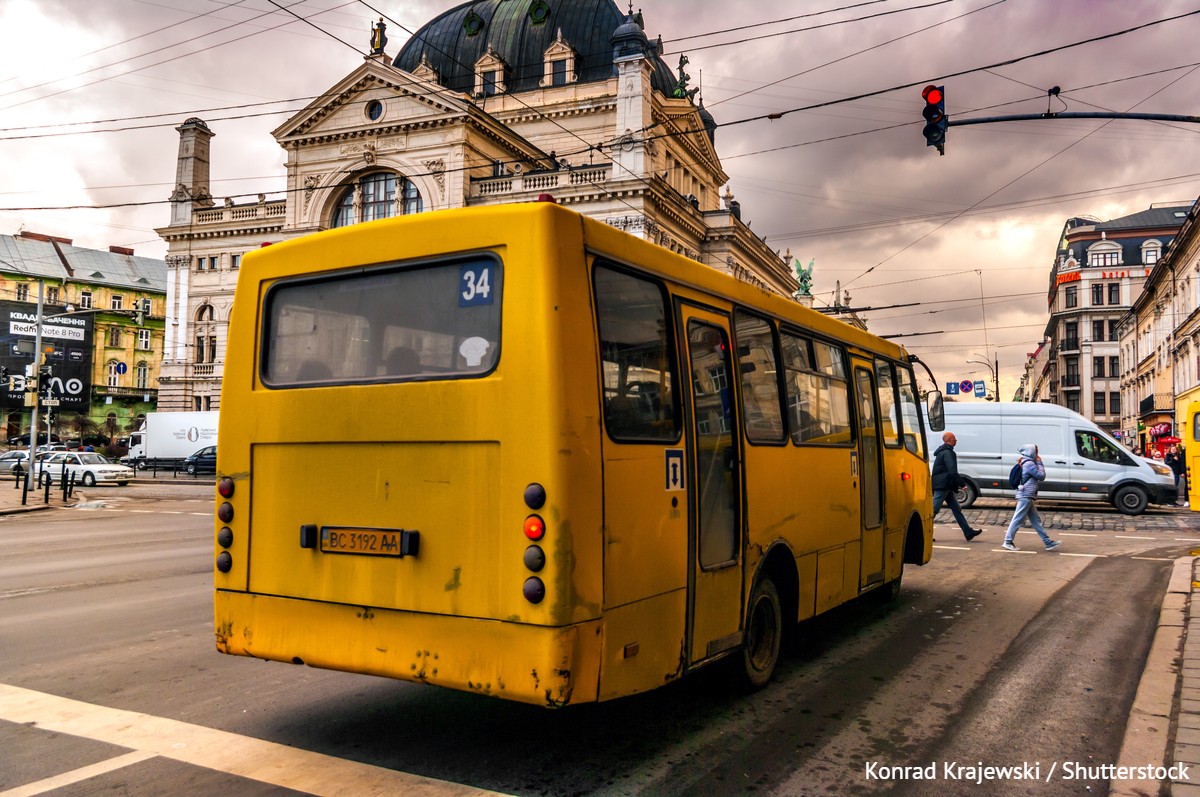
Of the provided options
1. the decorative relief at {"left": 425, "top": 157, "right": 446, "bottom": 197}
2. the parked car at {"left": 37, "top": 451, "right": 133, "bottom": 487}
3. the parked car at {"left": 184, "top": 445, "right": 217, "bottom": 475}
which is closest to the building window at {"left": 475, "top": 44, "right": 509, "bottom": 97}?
the decorative relief at {"left": 425, "top": 157, "right": 446, "bottom": 197}

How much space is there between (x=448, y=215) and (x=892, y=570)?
6.28 metres

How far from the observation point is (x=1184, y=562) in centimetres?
1298

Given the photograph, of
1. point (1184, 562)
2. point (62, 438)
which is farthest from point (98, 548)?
point (62, 438)

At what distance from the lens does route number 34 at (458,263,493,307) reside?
466 centimetres

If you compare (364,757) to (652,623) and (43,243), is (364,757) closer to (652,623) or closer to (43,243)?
(652,623)

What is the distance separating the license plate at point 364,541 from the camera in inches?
187

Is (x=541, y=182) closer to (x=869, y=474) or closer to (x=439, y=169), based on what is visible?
(x=439, y=169)

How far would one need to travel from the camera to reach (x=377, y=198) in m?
57.3

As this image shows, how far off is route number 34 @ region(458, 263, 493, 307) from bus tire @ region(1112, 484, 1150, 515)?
23592mm

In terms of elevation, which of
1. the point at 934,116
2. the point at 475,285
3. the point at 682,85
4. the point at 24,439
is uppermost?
the point at 682,85

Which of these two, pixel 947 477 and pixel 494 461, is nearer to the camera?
pixel 494 461

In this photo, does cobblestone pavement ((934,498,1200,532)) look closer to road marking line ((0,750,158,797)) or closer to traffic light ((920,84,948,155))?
traffic light ((920,84,948,155))

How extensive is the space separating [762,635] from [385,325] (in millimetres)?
3197

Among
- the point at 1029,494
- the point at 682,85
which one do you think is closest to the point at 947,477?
the point at 1029,494
